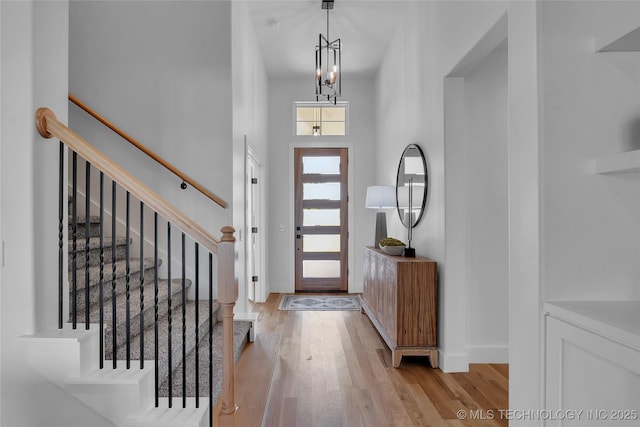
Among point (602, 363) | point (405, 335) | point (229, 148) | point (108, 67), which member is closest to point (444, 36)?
point (229, 148)

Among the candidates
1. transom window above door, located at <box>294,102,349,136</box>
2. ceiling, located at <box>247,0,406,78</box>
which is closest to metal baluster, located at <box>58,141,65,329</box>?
ceiling, located at <box>247,0,406,78</box>

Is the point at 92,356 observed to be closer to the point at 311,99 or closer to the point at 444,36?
the point at 444,36

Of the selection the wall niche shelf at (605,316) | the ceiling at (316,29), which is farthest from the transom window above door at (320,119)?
the wall niche shelf at (605,316)

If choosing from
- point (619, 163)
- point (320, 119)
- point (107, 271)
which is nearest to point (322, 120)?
point (320, 119)

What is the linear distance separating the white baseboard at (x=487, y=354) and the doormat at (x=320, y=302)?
2.15 m

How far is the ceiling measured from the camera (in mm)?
4266

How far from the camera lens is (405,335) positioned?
3145 millimetres

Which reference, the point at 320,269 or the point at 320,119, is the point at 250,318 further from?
the point at 320,119

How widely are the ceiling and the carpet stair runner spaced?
2852 mm

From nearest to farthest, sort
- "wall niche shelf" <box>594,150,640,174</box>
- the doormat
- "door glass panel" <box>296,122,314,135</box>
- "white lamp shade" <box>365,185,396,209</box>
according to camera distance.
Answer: "wall niche shelf" <box>594,150,640,174</box> < "white lamp shade" <box>365,185,396,209</box> < the doormat < "door glass panel" <box>296,122,314,135</box>

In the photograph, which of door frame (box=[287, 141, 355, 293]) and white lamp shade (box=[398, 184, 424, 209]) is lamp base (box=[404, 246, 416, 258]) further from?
door frame (box=[287, 141, 355, 293])

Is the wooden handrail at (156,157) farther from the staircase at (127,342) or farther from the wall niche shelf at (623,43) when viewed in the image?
the wall niche shelf at (623,43)

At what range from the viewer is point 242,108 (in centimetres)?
415

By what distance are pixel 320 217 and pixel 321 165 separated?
0.81 m
